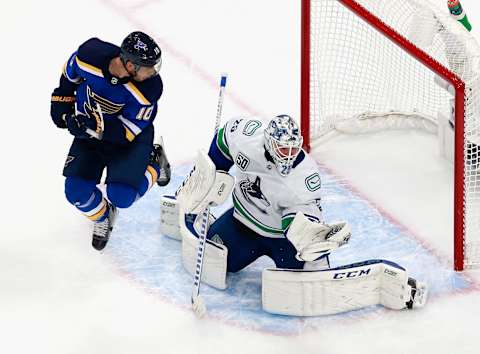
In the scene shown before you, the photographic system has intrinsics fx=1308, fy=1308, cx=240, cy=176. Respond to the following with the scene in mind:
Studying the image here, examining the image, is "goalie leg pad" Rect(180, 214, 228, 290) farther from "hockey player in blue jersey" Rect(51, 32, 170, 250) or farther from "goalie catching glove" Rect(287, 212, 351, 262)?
"goalie catching glove" Rect(287, 212, 351, 262)

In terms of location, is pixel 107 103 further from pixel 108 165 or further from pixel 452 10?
pixel 452 10

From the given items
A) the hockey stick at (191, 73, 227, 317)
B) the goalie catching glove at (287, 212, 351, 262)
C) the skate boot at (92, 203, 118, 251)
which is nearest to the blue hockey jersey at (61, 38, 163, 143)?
the skate boot at (92, 203, 118, 251)

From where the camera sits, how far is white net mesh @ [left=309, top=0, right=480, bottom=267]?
573 cm

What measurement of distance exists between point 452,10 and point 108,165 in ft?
5.81

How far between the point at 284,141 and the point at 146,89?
69 cm

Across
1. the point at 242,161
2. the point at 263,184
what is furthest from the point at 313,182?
the point at 242,161

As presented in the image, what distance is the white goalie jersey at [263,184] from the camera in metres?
5.20

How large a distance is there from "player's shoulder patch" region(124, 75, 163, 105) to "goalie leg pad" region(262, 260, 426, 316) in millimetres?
868

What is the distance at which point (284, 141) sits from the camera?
5078 millimetres

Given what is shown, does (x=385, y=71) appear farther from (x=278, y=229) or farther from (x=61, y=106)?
(x=61, y=106)

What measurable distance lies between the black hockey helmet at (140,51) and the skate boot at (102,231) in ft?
2.61

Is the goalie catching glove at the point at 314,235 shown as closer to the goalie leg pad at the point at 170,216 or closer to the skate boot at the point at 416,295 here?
the skate boot at the point at 416,295

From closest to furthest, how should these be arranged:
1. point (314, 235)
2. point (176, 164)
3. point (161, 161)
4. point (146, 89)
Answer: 1. point (314, 235)
2. point (146, 89)
3. point (161, 161)
4. point (176, 164)

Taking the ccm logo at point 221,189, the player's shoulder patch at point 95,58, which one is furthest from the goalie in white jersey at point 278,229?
the player's shoulder patch at point 95,58
